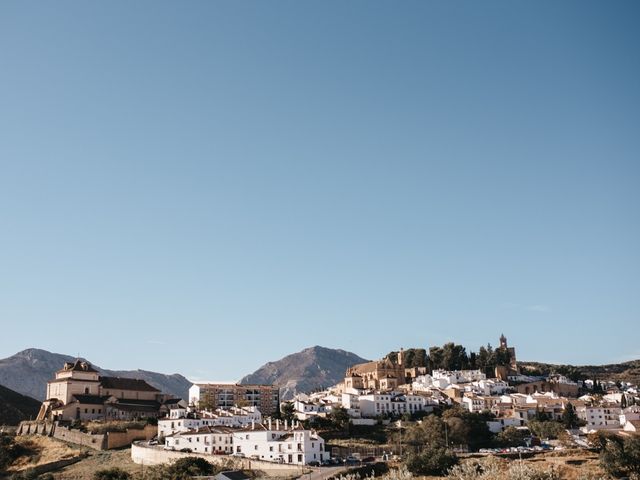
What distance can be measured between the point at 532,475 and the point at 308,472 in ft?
63.8

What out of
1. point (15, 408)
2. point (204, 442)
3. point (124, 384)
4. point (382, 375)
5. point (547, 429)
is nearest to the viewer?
point (204, 442)

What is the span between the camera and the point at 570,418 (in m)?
94.0

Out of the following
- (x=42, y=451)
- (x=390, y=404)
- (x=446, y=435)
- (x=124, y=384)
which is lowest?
(x=446, y=435)

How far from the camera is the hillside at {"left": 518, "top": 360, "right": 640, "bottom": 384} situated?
15241 cm

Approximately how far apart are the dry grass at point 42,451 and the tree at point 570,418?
2364 inches

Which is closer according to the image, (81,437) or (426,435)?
(81,437)

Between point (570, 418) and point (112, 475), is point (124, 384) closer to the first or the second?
point (112, 475)

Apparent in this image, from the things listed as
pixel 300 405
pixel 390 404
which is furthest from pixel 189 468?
pixel 390 404

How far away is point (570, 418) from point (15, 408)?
300ft

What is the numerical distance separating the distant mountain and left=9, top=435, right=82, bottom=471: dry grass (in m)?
33.4

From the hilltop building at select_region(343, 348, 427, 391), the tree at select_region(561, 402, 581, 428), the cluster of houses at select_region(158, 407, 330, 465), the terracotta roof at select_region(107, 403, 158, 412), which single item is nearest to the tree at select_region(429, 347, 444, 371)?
the hilltop building at select_region(343, 348, 427, 391)

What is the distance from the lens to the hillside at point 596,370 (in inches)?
6000

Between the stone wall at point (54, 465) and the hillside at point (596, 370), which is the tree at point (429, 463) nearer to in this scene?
the stone wall at point (54, 465)

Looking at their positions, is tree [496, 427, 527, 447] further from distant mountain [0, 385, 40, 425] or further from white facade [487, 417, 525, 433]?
distant mountain [0, 385, 40, 425]
